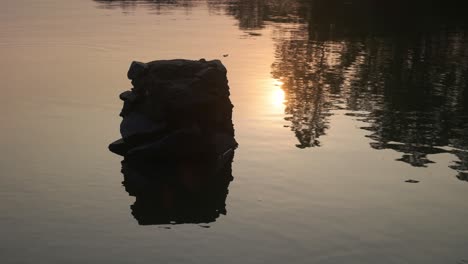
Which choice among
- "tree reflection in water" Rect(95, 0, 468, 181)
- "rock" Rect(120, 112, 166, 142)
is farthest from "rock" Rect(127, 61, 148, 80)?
"tree reflection in water" Rect(95, 0, 468, 181)

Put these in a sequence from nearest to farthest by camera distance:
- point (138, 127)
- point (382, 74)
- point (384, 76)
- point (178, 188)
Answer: point (178, 188), point (138, 127), point (384, 76), point (382, 74)

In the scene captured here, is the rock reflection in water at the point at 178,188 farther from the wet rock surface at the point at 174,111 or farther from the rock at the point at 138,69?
the rock at the point at 138,69

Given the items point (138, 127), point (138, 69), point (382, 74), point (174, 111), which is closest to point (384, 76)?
point (382, 74)

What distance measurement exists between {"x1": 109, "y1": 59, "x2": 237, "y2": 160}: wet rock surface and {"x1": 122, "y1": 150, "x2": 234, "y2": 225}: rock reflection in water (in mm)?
511

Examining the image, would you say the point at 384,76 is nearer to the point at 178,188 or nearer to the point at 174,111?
the point at 174,111

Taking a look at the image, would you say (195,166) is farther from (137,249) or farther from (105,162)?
(137,249)

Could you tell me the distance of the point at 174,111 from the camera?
86.2 feet

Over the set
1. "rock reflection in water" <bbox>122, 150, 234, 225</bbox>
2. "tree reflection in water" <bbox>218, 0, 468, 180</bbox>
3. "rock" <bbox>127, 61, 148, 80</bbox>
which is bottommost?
"rock reflection in water" <bbox>122, 150, 234, 225</bbox>

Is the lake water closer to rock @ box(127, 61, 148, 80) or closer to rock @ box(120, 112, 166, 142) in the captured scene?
rock @ box(120, 112, 166, 142)

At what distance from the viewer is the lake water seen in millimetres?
19156

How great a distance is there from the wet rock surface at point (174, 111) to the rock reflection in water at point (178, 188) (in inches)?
20.1

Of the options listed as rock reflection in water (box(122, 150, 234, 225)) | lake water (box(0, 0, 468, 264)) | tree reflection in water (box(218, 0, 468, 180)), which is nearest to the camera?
lake water (box(0, 0, 468, 264))

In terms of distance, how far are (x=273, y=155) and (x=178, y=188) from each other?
4914 mm

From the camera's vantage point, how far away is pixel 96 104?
36.2 m
